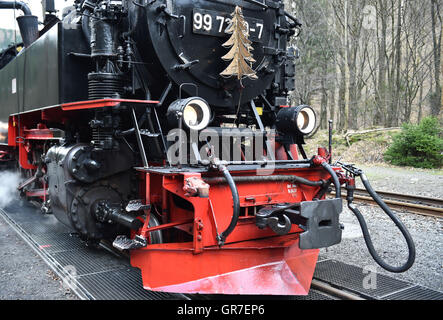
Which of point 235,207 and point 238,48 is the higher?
point 238,48

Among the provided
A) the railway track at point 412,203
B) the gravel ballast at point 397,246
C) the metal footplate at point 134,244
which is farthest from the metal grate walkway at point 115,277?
the railway track at point 412,203

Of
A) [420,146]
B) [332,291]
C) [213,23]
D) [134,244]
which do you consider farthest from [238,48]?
[420,146]

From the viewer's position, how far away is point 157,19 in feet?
12.5

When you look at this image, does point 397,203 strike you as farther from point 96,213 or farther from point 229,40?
point 96,213

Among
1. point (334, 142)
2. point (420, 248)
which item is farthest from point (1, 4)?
point (334, 142)

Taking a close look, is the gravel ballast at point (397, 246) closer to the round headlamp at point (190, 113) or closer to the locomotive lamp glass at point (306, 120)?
the locomotive lamp glass at point (306, 120)

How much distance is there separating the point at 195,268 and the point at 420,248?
119 inches

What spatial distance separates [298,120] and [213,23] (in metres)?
1.33

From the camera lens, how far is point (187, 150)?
376 cm

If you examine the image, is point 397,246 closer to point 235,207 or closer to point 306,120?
point 306,120

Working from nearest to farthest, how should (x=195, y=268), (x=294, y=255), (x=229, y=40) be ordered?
(x=195, y=268), (x=294, y=255), (x=229, y=40)

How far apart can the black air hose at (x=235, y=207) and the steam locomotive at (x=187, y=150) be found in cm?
1

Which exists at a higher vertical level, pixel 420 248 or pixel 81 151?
pixel 81 151

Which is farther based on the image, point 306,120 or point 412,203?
point 412,203
